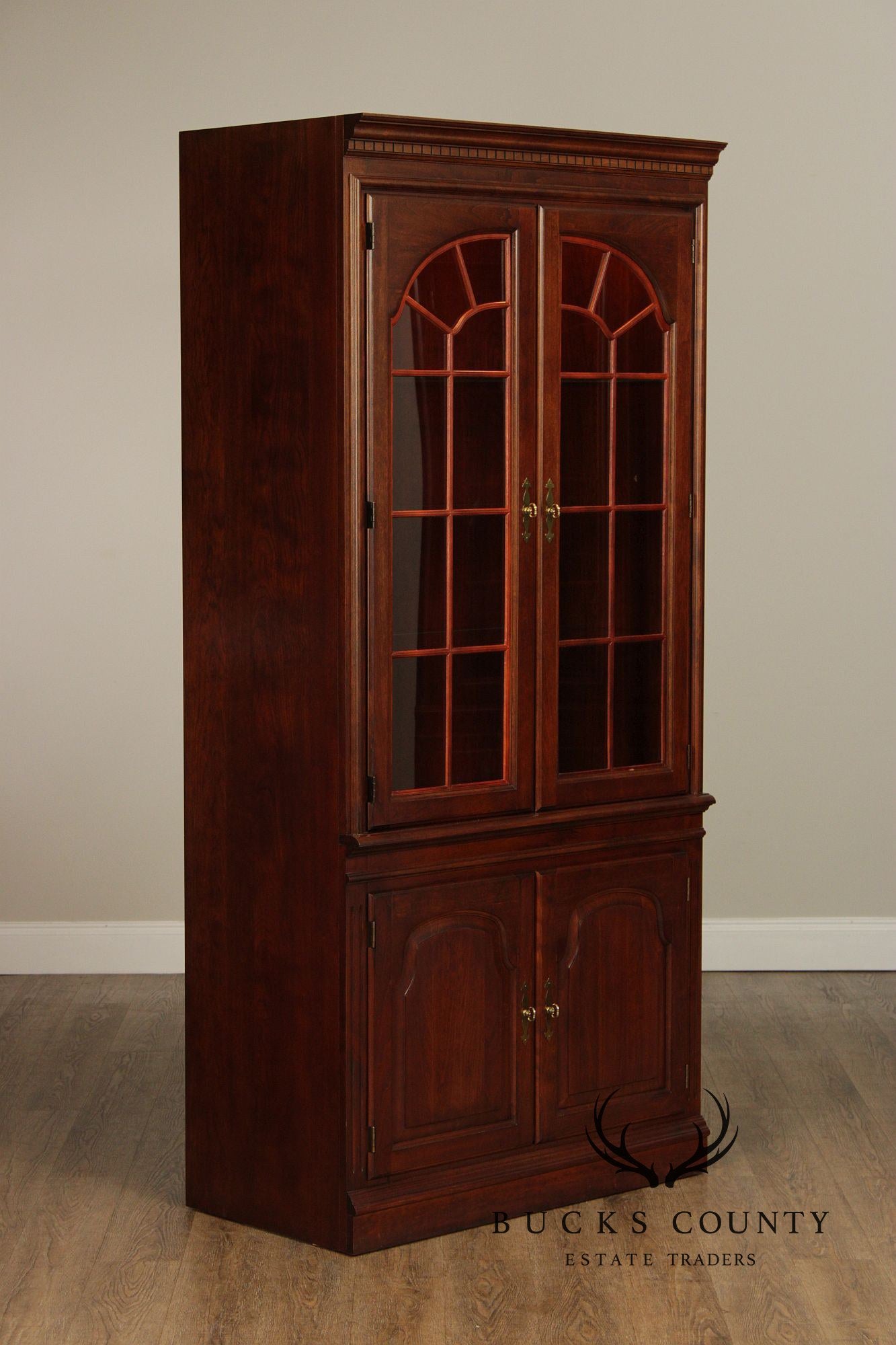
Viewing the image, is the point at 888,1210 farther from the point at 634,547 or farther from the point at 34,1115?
the point at 34,1115

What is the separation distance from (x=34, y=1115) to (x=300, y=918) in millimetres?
1092

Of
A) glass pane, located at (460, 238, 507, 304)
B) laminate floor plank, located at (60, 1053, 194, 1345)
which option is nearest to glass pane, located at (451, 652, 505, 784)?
glass pane, located at (460, 238, 507, 304)

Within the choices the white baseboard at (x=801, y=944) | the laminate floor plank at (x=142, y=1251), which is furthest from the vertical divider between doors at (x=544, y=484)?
the white baseboard at (x=801, y=944)

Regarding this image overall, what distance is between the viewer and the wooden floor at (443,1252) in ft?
8.47

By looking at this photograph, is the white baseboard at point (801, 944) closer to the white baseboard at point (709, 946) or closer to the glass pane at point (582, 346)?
the white baseboard at point (709, 946)

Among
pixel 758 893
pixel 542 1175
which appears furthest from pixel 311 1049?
pixel 758 893

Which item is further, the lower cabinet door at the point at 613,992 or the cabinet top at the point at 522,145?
the lower cabinet door at the point at 613,992

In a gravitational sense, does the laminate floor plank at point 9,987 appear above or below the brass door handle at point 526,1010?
below

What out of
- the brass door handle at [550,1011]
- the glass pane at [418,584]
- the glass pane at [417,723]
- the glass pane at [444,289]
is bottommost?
the brass door handle at [550,1011]

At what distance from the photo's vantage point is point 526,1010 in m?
2.98

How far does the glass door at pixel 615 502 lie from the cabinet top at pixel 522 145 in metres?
0.10

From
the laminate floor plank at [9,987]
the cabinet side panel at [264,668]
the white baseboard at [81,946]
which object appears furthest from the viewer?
the white baseboard at [81,946]

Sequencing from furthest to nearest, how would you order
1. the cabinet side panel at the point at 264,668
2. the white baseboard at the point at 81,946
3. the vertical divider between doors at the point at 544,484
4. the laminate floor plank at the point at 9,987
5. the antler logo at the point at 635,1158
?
the white baseboard at the point at 81,946 → the laminate floor plank at the point at 9,987 → the antler logo at the point at 635,1158 → the vertical divider between doors at the point at 544,484 → the cabinet side panel at the point at 264,668

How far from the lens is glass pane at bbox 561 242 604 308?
2.86m
